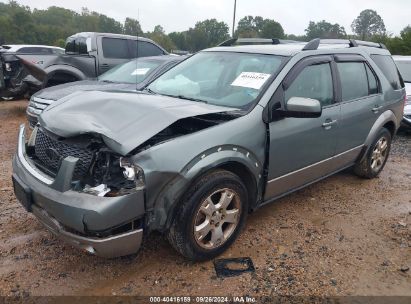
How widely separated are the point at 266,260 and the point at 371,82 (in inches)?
108

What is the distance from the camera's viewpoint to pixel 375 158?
519cm

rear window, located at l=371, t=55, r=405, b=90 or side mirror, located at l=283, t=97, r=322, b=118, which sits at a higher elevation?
rear window, located at l=371, t=55, r=405, b=90

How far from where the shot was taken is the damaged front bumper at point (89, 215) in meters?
2.46

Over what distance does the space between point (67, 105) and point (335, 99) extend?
2.68 metres

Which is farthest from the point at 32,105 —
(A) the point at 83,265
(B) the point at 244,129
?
(B) the point at 244,129

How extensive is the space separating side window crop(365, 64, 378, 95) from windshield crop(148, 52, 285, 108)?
62.9 inches

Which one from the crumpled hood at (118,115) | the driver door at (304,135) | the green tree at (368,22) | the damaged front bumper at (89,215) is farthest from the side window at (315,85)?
the green tree at (368,22)

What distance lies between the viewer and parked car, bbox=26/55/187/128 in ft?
20.5

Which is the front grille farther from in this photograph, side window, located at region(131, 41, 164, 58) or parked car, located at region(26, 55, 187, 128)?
side window, located at region(131, 41, 164, 58)

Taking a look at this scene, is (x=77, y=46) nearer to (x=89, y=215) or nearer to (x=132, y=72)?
(x=132, y=72)

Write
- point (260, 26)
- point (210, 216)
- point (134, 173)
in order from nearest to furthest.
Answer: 1. point (134, 173)
2. point (210, 216)
3. point (260, 26)

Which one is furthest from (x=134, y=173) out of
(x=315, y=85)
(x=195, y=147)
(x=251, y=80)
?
(x=315, y=85)

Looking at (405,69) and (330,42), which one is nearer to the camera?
(330,42)

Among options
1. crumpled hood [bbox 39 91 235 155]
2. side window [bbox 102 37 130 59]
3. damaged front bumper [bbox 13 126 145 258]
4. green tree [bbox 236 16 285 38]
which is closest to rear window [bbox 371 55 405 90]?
crumpled hood [bbox 39 91 235 155]
